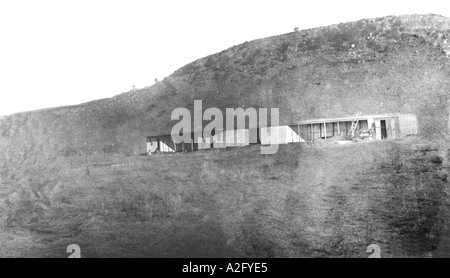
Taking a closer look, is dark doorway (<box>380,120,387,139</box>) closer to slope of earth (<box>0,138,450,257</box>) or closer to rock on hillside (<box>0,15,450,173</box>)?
slope of earth (<box>0,138,450,257</box>)

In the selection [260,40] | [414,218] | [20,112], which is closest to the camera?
[414,218]

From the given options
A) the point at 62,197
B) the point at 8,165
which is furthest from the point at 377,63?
the point at 8,165

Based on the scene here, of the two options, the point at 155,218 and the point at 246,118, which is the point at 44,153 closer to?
the point at 246,118

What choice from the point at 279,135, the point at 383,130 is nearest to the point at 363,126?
the point at 383,130

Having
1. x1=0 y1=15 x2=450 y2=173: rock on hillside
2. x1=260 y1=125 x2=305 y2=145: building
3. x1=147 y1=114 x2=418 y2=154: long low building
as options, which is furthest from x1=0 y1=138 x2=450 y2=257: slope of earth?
x1=0 y1=15 x2=450 y2=173: rock on hillside

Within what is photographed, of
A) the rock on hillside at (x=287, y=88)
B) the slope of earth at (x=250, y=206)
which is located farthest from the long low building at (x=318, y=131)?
the rock on hillside at (x=287, y=88)

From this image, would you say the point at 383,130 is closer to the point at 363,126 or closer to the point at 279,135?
the point at 363,126

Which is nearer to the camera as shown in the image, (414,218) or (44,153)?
(414,218)

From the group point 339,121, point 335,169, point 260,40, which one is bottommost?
point 335,169
